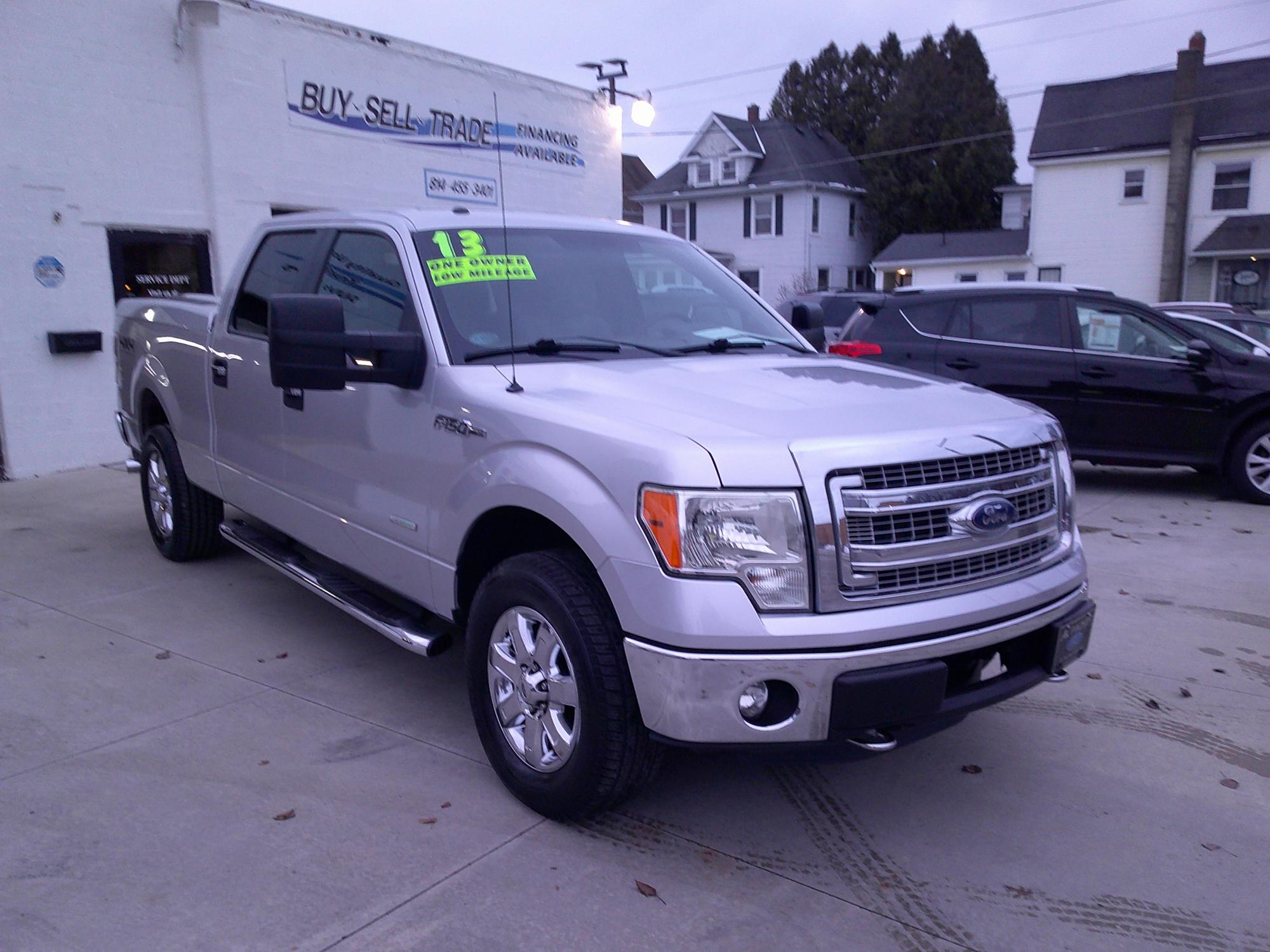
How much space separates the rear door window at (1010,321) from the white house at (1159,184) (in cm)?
2233

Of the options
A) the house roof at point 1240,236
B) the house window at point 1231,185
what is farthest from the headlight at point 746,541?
the house window at point 1231,185

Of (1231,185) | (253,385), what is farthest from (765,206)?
(253,385)

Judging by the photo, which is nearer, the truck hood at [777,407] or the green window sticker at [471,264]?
the truck hood at [777,407]

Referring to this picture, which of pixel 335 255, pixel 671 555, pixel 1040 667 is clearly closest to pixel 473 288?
pixel 335 255

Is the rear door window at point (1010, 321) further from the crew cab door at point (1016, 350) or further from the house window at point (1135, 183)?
the house window at point (1135, 183)

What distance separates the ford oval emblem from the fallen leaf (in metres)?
1.43

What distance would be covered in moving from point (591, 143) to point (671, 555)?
42.0 ft

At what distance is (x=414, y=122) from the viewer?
1213cm

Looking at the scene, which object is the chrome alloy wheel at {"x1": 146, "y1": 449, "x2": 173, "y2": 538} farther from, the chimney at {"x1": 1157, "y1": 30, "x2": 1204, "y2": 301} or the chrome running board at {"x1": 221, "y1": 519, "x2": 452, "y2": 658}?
the chimney at {"x1": 1157, "y1": 30, "x2": 1204, "y2": 301}

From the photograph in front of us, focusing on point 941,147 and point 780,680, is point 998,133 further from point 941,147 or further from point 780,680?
point 780,680

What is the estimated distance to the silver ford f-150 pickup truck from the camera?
2.86m

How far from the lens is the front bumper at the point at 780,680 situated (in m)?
2.82

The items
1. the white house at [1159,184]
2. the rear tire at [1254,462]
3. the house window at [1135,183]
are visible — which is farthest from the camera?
the house window at [1135,183]

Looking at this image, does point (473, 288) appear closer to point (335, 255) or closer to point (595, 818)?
point (335, 255)
